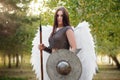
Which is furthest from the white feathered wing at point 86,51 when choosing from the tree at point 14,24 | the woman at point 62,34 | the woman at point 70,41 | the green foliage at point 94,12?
the tree at point 14,24

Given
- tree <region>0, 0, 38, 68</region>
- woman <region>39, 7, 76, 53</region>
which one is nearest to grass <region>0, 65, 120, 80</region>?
tree <region>0, 0, 38, 68</region>

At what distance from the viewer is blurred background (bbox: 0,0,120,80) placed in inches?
579

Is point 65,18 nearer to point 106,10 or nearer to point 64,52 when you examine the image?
point 64,52

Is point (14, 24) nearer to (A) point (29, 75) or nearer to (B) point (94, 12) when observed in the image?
(A) point (29, 75)

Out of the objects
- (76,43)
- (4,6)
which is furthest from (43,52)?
(4,6)

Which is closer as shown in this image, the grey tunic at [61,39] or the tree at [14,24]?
the grey tunic at [61,39]

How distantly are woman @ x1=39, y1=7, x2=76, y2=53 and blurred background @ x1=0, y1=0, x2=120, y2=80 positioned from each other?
814 mm

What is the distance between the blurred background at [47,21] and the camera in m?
14.7

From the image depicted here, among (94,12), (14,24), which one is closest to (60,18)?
(94,12)

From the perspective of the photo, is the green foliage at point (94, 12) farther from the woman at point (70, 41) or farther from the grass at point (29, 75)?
the grass at point (29, 75)

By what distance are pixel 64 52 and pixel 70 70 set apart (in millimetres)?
215

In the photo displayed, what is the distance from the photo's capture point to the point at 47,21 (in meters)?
16.2

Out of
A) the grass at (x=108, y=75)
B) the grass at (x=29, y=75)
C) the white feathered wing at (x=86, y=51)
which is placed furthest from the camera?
the grass at (x=29, y=75)

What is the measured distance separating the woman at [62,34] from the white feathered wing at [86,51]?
0.27m
